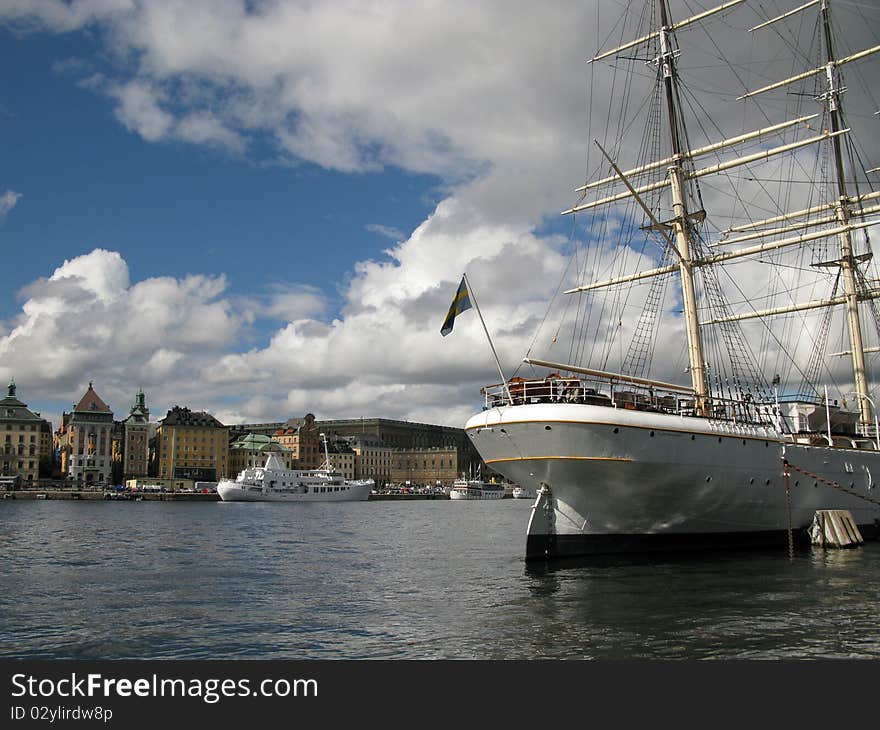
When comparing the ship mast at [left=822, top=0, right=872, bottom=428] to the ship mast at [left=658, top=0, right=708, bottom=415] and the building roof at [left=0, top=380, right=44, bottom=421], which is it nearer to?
the ship mast at [left=658, top=0, right=708, bottom=415]

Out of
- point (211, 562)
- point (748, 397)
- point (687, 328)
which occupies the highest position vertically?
point (687, 328)

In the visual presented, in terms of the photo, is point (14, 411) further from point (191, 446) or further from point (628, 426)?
point (628, 426)

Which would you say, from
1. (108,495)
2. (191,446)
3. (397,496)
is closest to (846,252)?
(108,495)

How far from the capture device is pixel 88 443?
579 feet

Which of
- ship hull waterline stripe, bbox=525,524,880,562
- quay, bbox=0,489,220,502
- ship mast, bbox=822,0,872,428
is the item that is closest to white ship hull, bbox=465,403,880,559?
ship hull waterline stripe, bbox=525,524,880,562

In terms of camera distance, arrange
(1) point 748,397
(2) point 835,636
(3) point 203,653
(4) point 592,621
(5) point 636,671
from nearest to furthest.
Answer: (5) point 636,671 < (3) point 203,653 < (2) point 835,636 < (4) point 592,621 < (1) point 748,397

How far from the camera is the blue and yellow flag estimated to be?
29.7 metres

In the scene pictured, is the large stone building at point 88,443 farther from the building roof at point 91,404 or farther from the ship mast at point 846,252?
the ship mast at point 846,252

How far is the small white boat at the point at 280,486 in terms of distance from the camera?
144 meters

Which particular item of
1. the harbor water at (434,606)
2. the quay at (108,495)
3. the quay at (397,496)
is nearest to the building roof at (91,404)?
the quay at (108,495)

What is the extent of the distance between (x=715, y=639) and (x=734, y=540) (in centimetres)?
1916

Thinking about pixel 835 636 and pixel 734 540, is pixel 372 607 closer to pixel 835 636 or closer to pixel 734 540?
pixel 835 636

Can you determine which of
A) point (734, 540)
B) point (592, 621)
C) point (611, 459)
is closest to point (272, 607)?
point (592, 621)

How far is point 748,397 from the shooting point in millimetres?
37531
